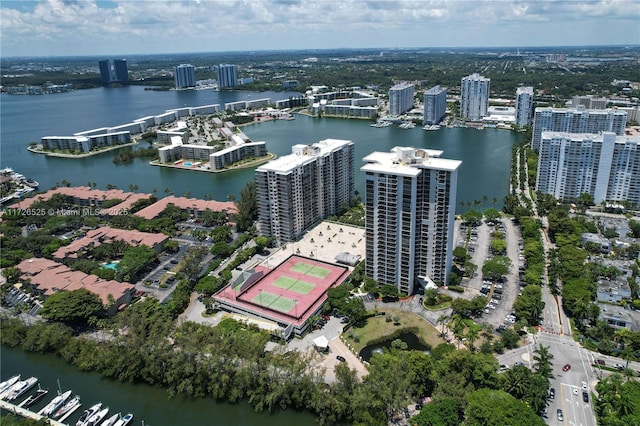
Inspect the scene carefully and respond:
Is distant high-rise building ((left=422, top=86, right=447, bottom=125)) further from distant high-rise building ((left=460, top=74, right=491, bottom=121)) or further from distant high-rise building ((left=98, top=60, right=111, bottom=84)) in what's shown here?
distant high-rise building ((left=98, top=60, right=111, bottom=84))

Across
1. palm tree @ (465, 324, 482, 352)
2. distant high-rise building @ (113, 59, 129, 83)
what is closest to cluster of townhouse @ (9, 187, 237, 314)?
palm tree @ (465, 324, 482, 352)

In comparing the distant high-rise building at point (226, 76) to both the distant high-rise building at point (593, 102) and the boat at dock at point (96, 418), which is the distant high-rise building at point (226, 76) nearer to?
the distant high-rise building at point (593, 102)

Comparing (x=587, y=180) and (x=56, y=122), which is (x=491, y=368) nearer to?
(x=587, y=180)

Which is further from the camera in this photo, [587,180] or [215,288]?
[587,180]

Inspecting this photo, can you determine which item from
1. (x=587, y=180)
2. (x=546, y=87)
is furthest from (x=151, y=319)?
(x=546, y=87)

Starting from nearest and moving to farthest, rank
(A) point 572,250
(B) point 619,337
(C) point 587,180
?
(B) point 619,337 < (A) point 572,250 < (C) point 587,180

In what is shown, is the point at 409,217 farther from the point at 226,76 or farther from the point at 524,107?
the point at 226,76

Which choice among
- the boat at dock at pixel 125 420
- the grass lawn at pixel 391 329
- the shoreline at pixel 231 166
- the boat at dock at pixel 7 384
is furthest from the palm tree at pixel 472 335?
the shoreline at pixel 231 166

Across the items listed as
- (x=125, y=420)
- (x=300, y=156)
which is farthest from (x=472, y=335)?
(x=300, y=156)
